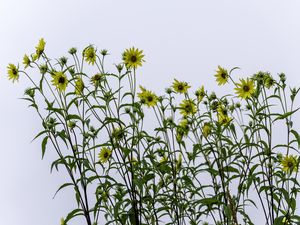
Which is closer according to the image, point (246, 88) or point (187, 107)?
point (246, 88)

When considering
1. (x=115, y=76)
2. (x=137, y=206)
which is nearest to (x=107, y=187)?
(x=137, y=206)

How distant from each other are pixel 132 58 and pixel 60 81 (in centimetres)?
57

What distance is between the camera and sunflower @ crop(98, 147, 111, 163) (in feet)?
12.3

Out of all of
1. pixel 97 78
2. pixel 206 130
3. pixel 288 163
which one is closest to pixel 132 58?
pixel 97 78

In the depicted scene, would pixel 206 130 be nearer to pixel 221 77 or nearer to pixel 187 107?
pixel 187 107

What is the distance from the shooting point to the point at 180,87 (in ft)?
12.9

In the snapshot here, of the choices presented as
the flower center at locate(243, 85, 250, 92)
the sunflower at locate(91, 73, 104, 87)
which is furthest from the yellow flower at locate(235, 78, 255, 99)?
the sunflower at locate(91, 73, 104, 87)

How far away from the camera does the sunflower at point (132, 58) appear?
3.56m

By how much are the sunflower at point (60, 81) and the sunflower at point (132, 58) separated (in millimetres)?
477

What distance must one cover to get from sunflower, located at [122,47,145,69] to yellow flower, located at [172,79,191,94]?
1.57ft

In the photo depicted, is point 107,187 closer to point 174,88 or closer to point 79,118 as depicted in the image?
point 79,118

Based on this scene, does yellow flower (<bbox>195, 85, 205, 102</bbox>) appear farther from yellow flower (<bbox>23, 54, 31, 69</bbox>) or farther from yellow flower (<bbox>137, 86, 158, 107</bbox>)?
yellow flower (<bbox>23, 54, 31, 69</bbox>)

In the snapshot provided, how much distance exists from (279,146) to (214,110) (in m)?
0.70

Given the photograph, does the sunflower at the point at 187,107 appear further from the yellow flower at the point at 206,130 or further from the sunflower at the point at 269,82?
the sunflower at the point at 269,82
